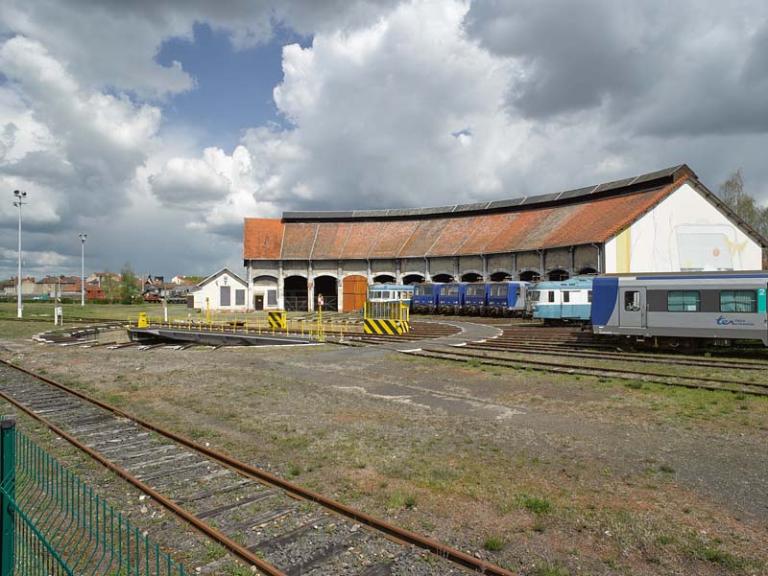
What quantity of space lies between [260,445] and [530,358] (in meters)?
13.7

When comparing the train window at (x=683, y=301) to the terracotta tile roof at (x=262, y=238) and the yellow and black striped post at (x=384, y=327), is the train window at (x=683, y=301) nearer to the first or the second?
the yellow and black striped post at (x=384, y=327)

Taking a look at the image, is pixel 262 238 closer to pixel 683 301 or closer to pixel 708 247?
pixel 708 247

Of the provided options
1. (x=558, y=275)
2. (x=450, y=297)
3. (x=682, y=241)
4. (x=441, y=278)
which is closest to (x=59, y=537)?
(x=558, y=275)

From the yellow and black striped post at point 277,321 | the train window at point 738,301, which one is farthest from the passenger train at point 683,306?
the yellow and black striped post at point 277,321

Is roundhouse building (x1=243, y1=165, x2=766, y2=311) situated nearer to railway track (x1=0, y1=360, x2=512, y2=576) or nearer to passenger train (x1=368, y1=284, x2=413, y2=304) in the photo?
passenger train (x1=368, y1=284, x2=413, y2=304)

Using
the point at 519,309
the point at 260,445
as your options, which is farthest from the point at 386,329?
the point at 260,445

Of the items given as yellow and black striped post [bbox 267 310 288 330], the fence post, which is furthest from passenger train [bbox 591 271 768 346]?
the fence post

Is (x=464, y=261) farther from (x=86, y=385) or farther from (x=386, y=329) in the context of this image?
(x=86, y=385)

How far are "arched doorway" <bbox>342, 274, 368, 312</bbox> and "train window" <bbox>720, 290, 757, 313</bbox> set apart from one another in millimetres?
42840

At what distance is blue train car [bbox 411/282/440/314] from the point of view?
5009 cm

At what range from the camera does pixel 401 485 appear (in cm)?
748

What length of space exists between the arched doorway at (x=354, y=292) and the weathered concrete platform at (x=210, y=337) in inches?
1013

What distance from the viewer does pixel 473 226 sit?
191ft

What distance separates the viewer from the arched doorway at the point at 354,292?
60.3 m
